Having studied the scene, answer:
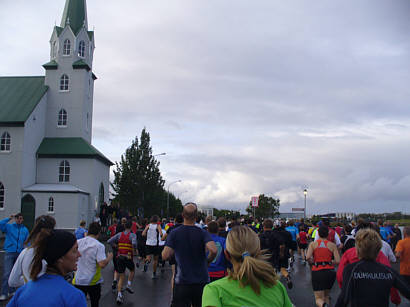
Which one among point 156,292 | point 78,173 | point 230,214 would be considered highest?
point 78,173

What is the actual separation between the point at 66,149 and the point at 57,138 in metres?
2.29

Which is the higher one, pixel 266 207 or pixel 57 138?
pixel 57 138

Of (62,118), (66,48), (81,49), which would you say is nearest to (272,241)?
(62,118)

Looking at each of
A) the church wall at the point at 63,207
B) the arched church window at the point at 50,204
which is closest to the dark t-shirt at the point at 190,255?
the church wall at the point at 63,207

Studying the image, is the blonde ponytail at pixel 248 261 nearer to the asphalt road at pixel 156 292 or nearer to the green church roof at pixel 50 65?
the asphalt road at pixel 156 292

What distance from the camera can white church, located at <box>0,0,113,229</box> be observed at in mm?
38906

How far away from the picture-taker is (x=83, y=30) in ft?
148

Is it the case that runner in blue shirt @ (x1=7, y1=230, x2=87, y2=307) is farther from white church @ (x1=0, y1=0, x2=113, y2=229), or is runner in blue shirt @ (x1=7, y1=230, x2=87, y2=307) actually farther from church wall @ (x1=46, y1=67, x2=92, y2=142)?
church wall @ (x1=46, y1=67, x2=92, y2=142)

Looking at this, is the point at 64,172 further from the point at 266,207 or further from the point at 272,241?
the point at 266,207

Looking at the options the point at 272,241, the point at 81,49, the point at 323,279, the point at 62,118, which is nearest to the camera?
the point at 323,279

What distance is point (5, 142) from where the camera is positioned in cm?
3959

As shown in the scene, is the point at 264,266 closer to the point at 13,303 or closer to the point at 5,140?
the point at 13,303

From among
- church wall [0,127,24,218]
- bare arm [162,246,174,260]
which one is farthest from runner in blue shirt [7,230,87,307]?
church wall [0,127,24,218]

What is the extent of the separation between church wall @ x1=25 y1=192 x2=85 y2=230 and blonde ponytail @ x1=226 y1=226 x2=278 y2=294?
125 feet
